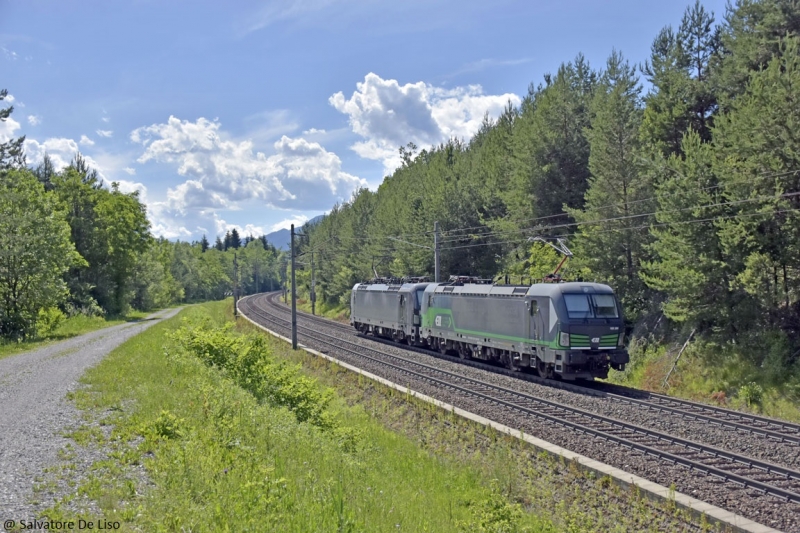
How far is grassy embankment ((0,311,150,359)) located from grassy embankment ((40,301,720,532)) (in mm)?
14093

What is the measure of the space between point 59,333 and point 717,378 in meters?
33.7

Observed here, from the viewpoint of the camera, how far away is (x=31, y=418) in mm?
11766

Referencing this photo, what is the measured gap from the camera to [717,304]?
19.8 metres

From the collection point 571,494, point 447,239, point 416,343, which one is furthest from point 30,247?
point 571,494

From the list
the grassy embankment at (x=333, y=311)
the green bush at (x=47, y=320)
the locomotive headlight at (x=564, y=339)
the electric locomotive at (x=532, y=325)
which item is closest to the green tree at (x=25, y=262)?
the green bush at (x=47, y=320)

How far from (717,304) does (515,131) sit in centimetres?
2546

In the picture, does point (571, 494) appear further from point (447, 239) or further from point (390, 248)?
point (390, 248)

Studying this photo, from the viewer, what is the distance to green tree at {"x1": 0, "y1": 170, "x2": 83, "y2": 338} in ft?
103

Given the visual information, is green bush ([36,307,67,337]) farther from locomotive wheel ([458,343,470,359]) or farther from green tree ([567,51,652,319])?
green tree ([567,51,652,319])

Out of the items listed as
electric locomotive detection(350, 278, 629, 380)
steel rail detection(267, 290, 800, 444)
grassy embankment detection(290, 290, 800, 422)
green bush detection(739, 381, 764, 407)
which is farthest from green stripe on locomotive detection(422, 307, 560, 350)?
green bush detection(739, 381, 764, 407)

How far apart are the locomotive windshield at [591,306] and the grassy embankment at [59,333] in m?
21.9

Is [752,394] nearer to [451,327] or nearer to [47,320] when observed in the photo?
[451,327]

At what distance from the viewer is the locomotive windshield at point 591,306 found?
66.2 feet

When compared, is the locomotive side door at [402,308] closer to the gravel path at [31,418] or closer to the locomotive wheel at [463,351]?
the locomotive wheel at [463,351]
